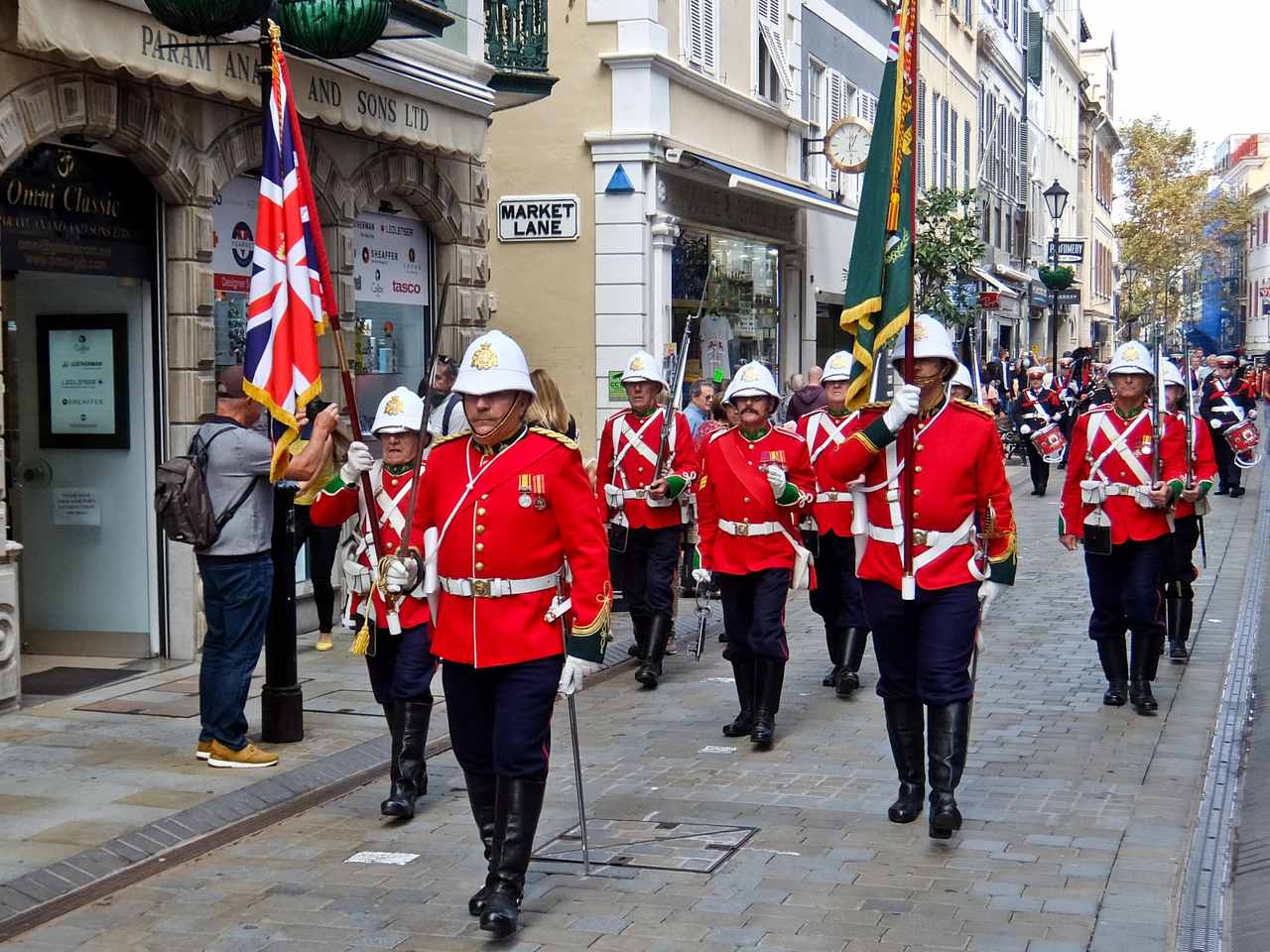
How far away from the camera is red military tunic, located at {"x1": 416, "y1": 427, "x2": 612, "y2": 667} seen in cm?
602

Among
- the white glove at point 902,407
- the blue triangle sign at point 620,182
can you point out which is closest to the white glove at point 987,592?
the white glove at point 902,407

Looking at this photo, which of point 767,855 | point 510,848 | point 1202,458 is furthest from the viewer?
point 1202,458

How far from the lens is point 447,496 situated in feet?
20.2

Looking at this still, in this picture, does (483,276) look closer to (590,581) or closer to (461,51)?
(461,51)

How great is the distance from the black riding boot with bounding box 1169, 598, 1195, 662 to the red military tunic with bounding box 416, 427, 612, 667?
257 inches

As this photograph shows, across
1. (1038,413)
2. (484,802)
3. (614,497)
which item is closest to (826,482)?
(614,497)

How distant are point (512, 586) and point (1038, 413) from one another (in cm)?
2202

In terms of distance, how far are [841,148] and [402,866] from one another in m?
19.4

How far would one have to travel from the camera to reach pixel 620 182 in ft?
63.8

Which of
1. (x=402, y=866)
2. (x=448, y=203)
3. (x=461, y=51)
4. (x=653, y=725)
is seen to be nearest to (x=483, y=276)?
(x=448, y=203)

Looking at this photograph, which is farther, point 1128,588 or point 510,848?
point 1128,588

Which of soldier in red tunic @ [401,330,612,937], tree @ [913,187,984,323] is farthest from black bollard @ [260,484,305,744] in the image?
tree @ [913,187,984,323]

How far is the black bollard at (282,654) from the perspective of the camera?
8.83 meters

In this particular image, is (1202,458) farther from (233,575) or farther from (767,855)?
(233,575)
